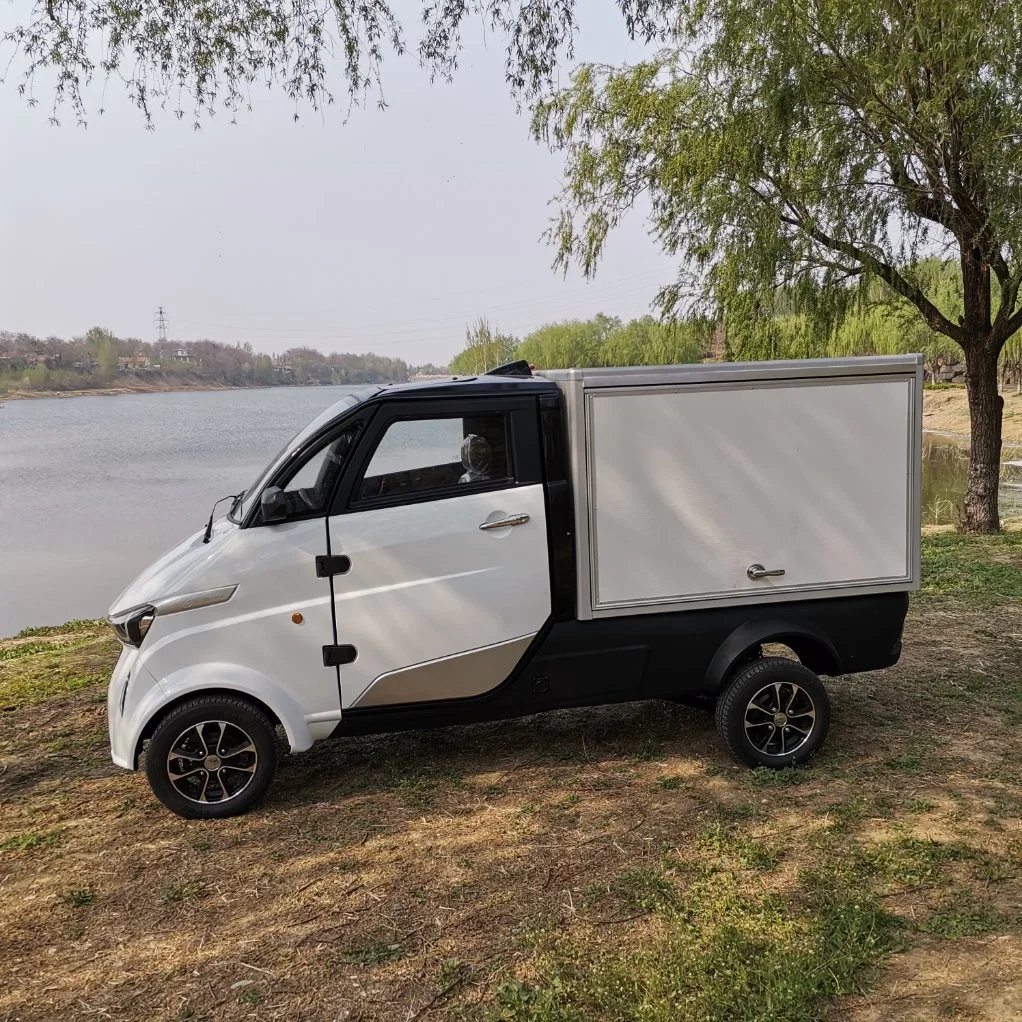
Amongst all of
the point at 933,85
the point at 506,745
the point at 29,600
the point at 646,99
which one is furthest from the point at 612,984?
the point at 29,600

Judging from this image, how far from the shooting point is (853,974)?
3.50 m

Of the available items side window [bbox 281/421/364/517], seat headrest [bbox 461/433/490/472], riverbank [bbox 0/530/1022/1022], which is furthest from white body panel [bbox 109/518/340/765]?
seat headrest [bbox 461/433/490/472]

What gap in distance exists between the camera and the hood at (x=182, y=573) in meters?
4.89

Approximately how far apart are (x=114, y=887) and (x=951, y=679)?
18.4ft

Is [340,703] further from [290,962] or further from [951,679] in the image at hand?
[951,679]

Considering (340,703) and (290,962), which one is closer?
(290,962)

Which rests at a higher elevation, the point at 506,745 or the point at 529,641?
the point at 529,641

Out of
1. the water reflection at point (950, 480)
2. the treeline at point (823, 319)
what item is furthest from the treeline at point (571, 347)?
the treeline at point (823, 319)

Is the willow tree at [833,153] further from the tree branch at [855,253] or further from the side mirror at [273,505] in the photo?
the side mirror at [273,505]

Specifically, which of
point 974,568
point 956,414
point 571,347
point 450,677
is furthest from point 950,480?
point 571,347

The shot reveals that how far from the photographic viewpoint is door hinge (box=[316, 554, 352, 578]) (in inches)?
196

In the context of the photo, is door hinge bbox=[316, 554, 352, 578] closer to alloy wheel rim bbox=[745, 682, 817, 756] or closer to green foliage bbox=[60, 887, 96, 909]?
green foliage bbox=[60, 887, 96, 909]

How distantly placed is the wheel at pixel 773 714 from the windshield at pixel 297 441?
8.32 ft

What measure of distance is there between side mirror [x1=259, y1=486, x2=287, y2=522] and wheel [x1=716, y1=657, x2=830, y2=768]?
2.54 meters
